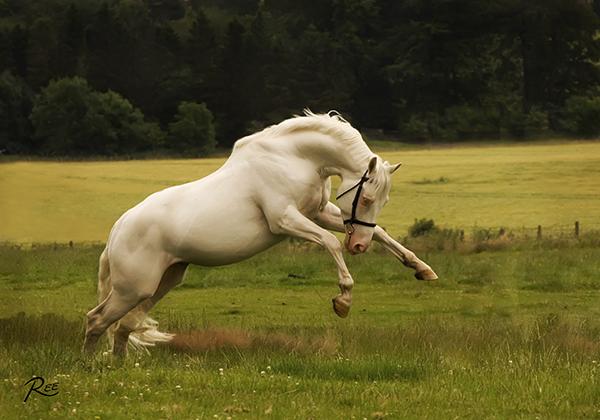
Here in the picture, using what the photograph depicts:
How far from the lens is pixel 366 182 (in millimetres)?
12070

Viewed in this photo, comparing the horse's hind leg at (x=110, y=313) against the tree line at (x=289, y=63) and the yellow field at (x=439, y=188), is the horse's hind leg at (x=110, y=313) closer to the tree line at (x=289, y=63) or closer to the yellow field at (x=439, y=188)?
the yellow field at (x=439, y=188)

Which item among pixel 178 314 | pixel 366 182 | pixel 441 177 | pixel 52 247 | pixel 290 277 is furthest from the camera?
pixel 441 177

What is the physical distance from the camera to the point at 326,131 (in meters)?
12.3

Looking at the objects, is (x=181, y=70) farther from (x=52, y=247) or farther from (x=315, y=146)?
(x=315, y=146)

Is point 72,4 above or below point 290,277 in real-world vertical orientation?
above

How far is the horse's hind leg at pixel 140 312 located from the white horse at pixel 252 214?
0.04 ft

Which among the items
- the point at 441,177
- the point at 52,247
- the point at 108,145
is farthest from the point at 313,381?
the point at 441,177

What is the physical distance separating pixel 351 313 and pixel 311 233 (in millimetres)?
6257

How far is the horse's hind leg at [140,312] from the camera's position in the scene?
494 inches

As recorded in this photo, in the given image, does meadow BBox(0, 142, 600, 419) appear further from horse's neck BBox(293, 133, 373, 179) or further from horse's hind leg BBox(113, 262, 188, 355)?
horse's neck BBox(293, 133, 373, 179)

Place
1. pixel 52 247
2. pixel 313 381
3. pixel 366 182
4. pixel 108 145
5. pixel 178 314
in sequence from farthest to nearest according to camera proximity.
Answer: pixel 108 145 < pixel 52 247 < pixel 178 314 < pixel 366 182 < pixel 313 381

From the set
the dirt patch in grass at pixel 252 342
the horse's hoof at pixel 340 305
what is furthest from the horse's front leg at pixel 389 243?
the dirt patch in grass at pixel 252 342

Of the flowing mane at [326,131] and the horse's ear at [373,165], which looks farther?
the flowing mane at [326,131]

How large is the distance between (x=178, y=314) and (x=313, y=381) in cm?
835
